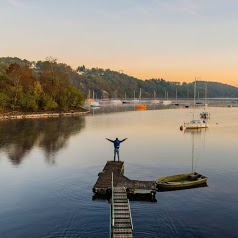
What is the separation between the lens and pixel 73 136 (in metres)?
88.2

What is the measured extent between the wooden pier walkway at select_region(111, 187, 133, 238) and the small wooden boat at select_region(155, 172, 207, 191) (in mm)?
8886

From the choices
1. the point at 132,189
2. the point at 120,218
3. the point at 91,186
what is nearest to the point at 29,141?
the point at 91,186

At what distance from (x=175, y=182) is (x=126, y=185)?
7.40 m

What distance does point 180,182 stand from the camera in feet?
136

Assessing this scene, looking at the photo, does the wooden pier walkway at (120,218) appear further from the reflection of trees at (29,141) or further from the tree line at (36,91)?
the tree line at (36,91)

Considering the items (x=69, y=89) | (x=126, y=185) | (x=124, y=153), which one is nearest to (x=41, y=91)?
(x=69, y=89)

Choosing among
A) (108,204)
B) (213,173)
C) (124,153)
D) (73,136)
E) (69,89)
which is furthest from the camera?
(69,89)

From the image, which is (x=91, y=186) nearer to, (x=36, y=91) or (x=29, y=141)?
(x=29, y=141)

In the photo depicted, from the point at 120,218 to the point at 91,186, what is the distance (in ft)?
47.5

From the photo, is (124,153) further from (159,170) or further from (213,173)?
(213,173)

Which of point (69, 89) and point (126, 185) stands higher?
point (69, 89)

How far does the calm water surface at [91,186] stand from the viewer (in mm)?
29719

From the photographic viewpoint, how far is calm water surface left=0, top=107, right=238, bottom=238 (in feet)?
97.5

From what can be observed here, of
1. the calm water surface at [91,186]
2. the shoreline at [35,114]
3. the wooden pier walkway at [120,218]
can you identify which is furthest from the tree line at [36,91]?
the wooden pier walkway at [120,218]
